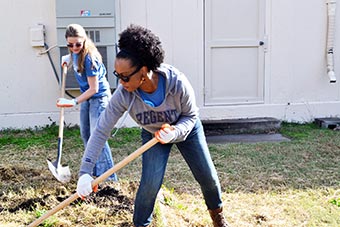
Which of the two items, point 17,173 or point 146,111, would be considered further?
point 17,173

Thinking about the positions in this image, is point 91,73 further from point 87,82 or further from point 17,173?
point 17,173

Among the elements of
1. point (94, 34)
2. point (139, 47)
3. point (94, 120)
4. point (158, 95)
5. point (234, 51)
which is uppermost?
point (94, 34)

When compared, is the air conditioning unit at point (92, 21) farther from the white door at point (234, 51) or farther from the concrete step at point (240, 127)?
the concrete step at point (240, 127)

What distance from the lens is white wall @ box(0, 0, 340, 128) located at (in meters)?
6.47

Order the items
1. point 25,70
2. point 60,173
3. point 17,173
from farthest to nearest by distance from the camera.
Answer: point 25,70
point 17,173
point 60,173

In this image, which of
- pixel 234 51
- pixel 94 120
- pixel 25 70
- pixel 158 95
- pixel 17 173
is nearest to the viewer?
pixel 158 95

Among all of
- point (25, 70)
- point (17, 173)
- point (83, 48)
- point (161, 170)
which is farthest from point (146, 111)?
point (25, 70)

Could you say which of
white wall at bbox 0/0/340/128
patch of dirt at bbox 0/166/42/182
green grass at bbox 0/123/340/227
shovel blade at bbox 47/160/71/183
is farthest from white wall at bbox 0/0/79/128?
shovel blade at bbox 47/160/71/183

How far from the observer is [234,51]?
6977 millimetres

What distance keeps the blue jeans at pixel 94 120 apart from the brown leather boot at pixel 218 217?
1.32 meters

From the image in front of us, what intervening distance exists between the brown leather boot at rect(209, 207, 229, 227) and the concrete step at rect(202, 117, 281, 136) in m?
3.44

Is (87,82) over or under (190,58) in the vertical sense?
under

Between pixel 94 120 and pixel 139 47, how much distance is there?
161cm

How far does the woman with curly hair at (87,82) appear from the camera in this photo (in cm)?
386
